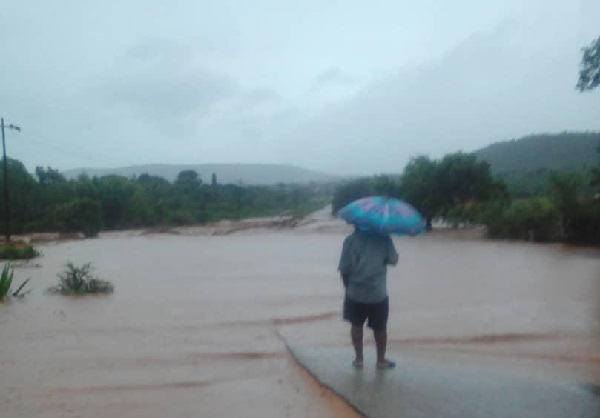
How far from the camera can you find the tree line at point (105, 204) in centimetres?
6003

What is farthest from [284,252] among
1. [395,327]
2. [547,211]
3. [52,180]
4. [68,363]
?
[52,180]

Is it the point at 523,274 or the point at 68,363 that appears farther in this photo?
the point at 523,274

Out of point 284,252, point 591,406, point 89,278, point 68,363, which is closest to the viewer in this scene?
point 591,406

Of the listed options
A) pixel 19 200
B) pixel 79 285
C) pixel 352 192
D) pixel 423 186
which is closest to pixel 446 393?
pixel 79 285

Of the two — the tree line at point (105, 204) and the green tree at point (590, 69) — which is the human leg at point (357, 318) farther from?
the tree line at point (105, 204)

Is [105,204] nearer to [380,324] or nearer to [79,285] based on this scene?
[79,285]

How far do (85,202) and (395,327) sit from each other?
50093 millimetres

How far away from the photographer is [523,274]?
2181 centimetres

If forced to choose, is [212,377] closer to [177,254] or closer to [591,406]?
[591,406]

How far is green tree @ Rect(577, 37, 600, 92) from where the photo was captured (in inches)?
1130

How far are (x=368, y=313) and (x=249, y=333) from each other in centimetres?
443

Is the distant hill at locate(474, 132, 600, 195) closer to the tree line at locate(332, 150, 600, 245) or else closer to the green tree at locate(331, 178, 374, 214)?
the green tree at locate(331, 178, 374, 214)

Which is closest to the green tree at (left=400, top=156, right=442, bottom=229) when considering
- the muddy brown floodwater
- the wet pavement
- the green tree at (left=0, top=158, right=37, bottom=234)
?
the muddy brown floodwater

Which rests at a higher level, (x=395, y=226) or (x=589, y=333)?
(x=395, y=226)
